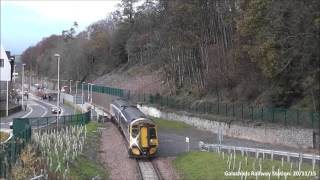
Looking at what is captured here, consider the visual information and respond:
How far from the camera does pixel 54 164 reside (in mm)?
26953

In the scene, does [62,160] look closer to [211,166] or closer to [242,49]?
[211,166]

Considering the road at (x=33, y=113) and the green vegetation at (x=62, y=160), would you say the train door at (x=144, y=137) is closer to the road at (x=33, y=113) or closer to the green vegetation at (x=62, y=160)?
the green vegetation at (x=62, y=160)

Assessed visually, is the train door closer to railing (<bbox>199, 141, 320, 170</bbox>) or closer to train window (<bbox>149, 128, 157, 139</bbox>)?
train window (<bbox>149, 128, 157, 139</bbox>)

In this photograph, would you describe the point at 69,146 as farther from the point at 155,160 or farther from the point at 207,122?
the point at 207,122

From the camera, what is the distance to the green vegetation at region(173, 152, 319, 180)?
87.2ft

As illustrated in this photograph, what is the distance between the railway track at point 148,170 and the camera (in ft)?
96.8

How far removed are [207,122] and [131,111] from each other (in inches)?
508

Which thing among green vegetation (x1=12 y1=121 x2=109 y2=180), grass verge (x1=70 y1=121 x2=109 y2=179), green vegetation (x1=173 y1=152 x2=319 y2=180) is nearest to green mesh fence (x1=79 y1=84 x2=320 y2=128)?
green vegetation (x1=173 y1=152 x2=319 y2=180)

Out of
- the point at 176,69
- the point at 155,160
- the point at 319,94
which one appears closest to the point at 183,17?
the point at 176,69

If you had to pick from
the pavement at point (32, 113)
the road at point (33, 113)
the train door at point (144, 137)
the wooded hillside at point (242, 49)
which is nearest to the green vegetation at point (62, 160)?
the train door at point (144, 137)

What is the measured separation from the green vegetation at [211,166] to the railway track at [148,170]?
4.08 feet

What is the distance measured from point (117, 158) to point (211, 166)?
816cm

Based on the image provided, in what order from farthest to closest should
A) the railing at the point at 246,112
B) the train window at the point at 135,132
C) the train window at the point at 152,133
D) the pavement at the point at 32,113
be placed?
1. the pavement at the point at 32,113
2. the railing at the point at 246,112
3. the train window at the point at 152,133
4. the train window at the point at 135,132

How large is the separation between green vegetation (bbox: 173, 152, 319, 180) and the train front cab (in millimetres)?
1888
